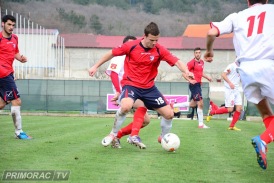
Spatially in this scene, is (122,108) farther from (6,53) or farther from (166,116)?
(6,53)

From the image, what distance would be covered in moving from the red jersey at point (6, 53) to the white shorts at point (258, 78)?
5828 mm

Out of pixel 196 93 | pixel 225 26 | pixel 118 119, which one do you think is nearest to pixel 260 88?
pixel 225 26

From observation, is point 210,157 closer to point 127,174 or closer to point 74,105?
point 127,174

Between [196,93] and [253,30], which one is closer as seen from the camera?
[253,30]

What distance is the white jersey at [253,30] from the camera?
7.17 m

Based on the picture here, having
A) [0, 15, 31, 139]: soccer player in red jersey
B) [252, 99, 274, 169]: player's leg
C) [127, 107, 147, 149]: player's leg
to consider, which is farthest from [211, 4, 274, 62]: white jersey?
[0, 15, 31, 139]: soccer player in red jersey

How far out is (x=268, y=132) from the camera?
23.8 ft

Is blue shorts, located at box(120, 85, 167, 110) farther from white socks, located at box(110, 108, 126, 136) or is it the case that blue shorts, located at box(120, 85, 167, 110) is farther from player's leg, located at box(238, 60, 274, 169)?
player's leg, located at box(238, 60, 274, 169)

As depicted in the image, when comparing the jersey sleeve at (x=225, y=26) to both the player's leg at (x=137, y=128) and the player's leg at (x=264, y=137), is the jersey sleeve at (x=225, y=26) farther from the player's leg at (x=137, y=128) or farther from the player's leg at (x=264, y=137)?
the player's leg at (x=137, y=128)

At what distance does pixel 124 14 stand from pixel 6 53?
100.0 m

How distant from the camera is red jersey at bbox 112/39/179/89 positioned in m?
9.96

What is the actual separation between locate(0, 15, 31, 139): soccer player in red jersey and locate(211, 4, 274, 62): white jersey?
5.55m

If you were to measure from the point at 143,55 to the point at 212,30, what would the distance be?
2690mm

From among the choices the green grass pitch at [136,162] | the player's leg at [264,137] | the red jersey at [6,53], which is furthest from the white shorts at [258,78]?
the red jersey at [6,53]
